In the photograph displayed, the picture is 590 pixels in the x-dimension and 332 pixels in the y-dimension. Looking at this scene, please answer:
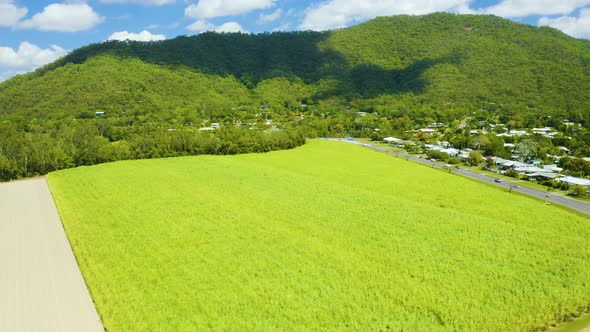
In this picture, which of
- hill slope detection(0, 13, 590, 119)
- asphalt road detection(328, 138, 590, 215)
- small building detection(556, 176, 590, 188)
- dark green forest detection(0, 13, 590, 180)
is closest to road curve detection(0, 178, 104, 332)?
dark green forest detection(0, 13, 590, 180)

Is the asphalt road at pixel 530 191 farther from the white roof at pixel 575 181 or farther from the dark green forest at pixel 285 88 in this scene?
the dark green forest at pixel 285 88

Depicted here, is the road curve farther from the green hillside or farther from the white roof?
the white roof

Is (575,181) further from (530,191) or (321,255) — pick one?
(321,255)

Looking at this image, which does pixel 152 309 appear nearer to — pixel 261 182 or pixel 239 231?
pixel 239 231

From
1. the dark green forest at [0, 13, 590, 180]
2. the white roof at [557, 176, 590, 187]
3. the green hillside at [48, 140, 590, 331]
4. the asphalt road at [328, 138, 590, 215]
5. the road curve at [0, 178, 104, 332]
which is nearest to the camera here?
the road curve at [0, 178, 104, 332]

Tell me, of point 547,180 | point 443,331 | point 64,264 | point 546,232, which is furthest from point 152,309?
point 547,180
